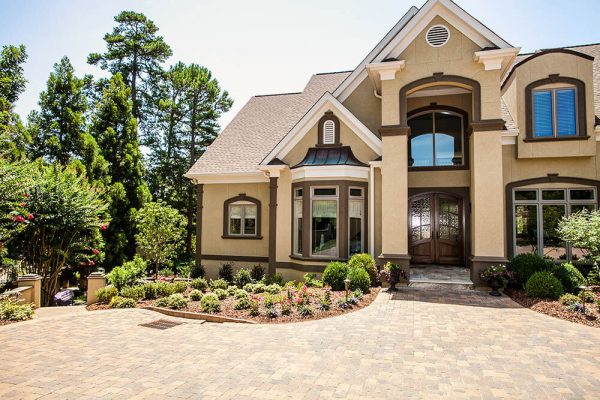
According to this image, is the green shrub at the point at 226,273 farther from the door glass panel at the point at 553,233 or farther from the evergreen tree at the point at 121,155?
the door glass panel at the point at 553,233

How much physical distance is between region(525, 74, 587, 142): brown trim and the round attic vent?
3.27m

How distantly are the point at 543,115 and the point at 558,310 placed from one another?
6885mm

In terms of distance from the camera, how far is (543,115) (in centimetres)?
1206

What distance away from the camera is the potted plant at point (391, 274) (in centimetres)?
1042

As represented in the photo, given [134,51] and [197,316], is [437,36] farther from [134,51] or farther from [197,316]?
[134,51]

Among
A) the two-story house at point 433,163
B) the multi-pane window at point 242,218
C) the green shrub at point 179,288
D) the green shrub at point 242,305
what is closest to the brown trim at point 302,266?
A: the two-story house at point 433,163

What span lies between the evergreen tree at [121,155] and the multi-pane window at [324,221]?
1194 centimetres

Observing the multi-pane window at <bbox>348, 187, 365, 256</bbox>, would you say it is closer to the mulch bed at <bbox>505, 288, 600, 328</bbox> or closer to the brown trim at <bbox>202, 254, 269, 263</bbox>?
the brown trim at <bbox>202, 254, 269, 263</bbox>

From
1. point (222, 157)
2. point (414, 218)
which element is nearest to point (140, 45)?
point (222, 157)

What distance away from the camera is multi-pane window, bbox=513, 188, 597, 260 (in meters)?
12.1

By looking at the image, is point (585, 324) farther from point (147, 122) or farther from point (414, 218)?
point (147, 122)

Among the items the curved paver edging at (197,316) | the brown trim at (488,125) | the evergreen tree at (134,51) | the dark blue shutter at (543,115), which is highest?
the evergreen tree at (134,51)

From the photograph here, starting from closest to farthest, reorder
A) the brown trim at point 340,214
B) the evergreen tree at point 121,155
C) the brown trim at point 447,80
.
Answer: the brown trim at point 447,80 < the brown trim at point 340,214 < the evergreen tree at point 121,155

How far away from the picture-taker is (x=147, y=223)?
15.5 metres
